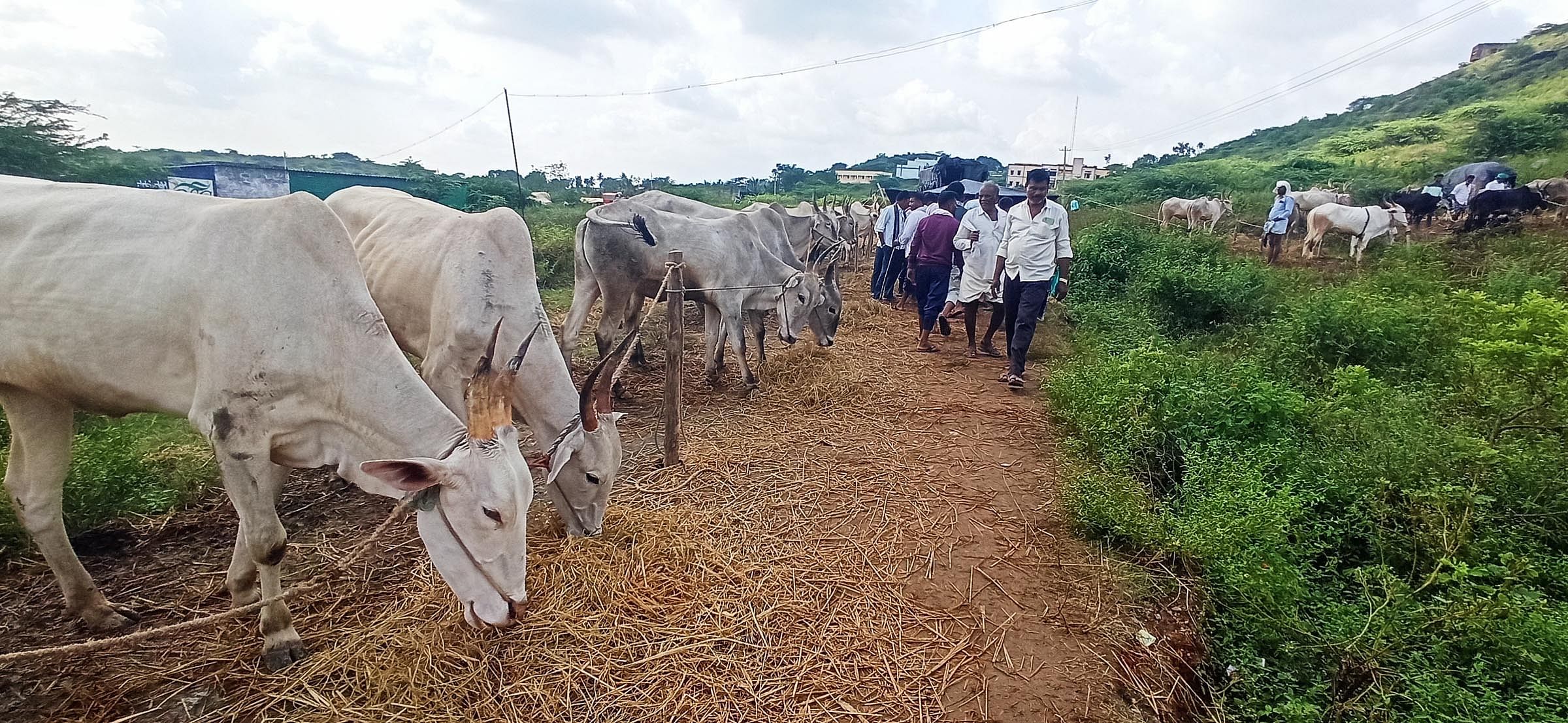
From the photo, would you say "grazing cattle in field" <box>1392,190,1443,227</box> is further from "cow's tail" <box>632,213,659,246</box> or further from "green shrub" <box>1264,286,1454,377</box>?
"cow's tail" <box>632,213,659,246</box>

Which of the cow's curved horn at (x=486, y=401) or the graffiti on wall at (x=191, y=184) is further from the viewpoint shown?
the graffiti on wall at (x=191, y=184)

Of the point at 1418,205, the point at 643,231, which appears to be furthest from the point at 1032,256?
the point at 1418,205

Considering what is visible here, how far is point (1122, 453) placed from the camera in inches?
191

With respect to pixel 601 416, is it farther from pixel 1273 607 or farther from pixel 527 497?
pixel 1273 607

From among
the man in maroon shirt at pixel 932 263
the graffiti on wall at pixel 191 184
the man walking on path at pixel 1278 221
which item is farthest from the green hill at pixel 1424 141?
the graffiti on wall at pixel 191 184

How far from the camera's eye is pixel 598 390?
358 cm

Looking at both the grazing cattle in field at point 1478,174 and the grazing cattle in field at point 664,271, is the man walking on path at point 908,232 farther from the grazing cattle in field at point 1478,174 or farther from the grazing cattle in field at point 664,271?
the grazing cattle in field at point 1478,174

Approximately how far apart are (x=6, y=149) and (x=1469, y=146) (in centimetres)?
3806

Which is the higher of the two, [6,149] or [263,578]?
[6,149]

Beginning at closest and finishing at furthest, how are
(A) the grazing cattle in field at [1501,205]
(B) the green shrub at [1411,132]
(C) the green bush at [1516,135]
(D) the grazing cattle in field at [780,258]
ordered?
(D) the grazing cattle in field at [780,258]
(A) the grazing cattle in field at [1501,205]
(C) the green bush at [1516,135]
(B) the green shrub at [1411,132]

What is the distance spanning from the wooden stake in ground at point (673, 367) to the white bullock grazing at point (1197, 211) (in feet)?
56.5

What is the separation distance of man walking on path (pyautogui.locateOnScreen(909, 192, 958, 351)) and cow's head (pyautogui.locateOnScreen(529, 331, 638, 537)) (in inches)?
230

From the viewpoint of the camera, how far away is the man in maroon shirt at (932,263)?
28.9 feet

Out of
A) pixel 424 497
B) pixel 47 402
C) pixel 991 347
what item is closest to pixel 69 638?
pixel 47 402
